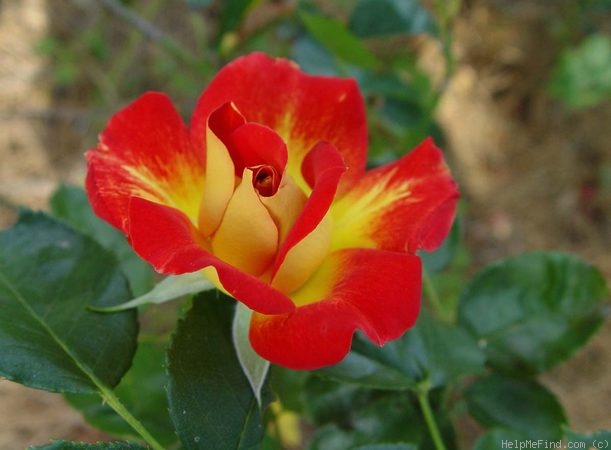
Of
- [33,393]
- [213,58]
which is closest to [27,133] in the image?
[33,393]

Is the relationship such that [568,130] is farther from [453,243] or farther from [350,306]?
[350,306]

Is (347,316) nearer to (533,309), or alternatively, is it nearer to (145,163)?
(145,163)

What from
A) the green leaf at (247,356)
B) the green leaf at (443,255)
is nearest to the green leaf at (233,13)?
the green leaf at (443,255)

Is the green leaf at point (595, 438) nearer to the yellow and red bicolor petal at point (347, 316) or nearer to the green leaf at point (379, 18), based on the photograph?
the yellow and red bicolor petal at point (347, 316)

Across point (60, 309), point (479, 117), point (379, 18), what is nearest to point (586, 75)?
point (479, 117)

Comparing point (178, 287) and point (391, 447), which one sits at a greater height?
point (178, 287)

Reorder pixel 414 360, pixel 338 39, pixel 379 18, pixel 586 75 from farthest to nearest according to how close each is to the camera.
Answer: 1. pixel 586 75
2. pixel 379 18
3. pixel 338 39
4. pixel 414 360

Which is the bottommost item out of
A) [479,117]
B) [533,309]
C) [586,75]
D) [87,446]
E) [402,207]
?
[479,117]
